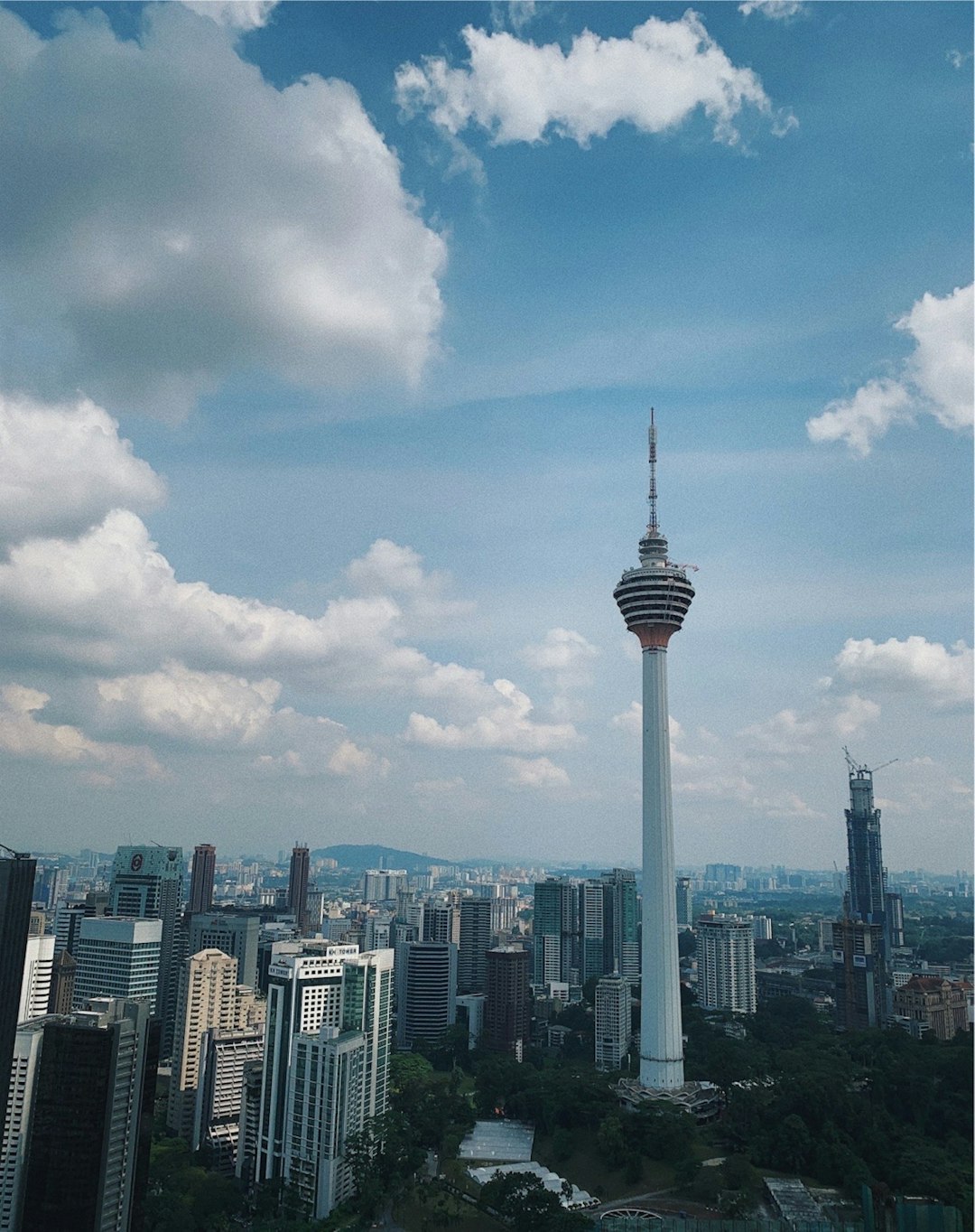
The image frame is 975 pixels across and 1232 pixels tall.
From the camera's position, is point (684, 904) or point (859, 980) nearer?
point (859, 980)

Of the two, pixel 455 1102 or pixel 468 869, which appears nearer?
pixel 455 1102

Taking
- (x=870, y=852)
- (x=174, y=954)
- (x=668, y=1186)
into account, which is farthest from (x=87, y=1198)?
(x=870, y=852)

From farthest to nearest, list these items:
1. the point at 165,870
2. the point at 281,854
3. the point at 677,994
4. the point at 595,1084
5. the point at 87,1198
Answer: the point at 281,854 < the point at 165,870 < the point at 677,994 < the point at 595,1084 < the point at 87,1198

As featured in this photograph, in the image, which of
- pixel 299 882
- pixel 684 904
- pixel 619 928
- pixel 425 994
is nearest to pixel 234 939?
pixel 425 994

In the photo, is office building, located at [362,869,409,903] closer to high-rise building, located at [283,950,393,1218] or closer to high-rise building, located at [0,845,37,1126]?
high-rise building, located at [283,950,393,1218]

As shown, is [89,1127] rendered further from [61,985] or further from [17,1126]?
[61,985]

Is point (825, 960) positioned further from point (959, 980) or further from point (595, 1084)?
point (595, 1084)
